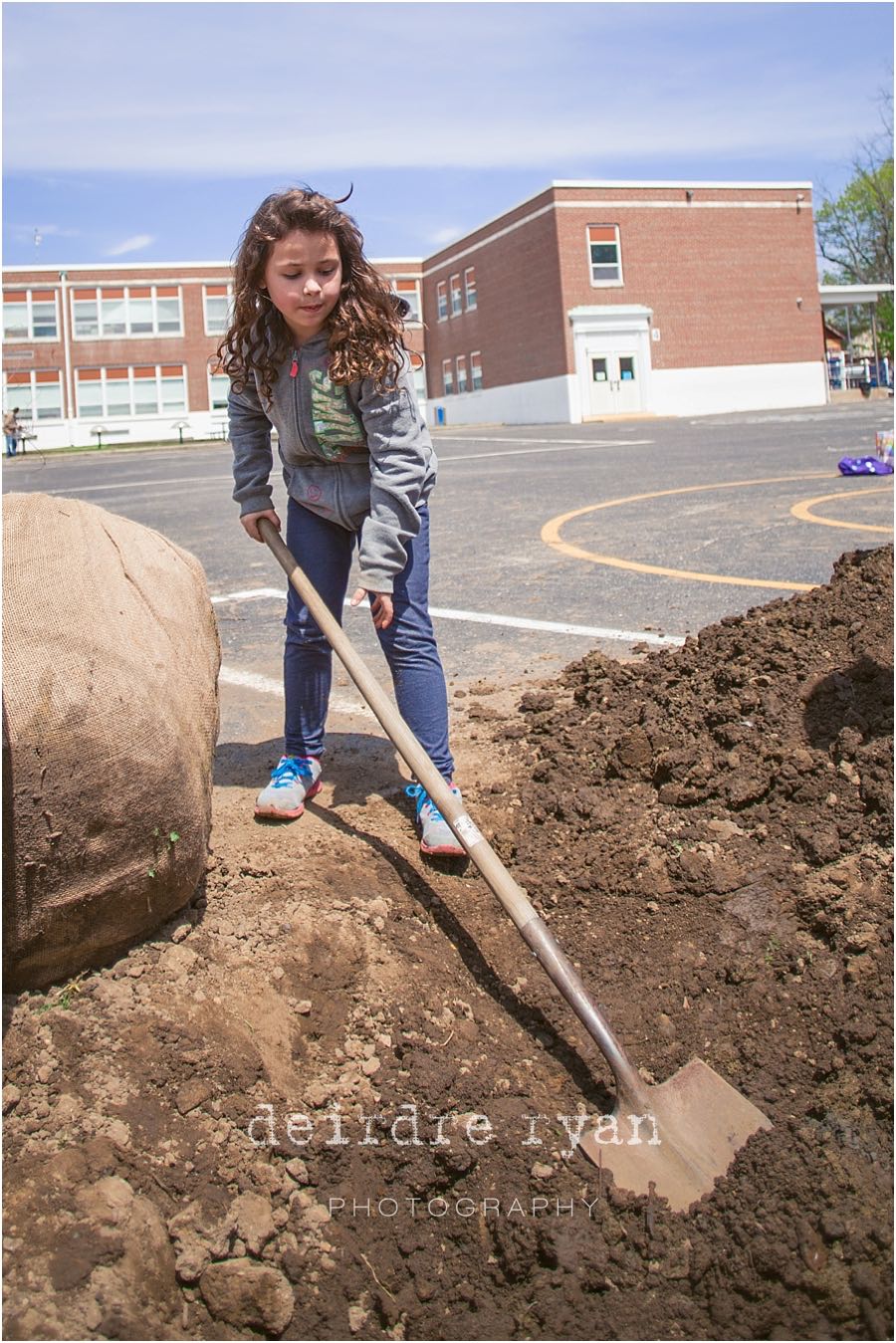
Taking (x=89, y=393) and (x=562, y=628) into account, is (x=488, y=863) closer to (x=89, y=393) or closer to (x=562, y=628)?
(x=562, y=628)

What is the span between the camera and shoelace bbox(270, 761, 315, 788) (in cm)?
320

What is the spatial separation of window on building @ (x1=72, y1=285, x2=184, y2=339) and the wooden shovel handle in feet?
174

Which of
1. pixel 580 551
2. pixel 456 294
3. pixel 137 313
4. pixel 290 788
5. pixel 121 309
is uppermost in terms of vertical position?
pixel 121 309

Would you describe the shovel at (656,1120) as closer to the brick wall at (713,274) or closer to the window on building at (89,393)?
the brick wall at (713,274)

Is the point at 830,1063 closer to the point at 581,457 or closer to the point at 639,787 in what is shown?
the point at 639,787

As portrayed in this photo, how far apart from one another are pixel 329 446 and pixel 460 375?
4852 centimetres

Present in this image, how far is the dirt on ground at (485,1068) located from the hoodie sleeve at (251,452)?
95 cm

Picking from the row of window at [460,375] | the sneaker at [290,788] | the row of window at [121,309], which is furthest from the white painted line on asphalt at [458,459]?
the row of window at [121,309]

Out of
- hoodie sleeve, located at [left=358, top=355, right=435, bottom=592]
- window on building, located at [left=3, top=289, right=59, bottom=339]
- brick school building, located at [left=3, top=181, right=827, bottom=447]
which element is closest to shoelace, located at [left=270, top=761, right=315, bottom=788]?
hoodie sleeve, located at [left=358, top=355, right=435, bottom=592]

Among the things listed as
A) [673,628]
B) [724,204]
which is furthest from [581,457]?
[724,204]

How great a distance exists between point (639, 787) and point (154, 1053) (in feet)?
5.38

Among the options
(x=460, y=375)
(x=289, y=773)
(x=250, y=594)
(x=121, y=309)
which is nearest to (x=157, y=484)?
(x=250, y=594)

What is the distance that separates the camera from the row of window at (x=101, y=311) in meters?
50.7

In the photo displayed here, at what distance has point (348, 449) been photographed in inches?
121
